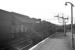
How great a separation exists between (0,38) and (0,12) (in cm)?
317

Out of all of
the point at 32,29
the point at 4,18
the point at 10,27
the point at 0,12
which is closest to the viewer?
the point at 0,12

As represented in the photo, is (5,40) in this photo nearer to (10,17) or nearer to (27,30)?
(10,17)

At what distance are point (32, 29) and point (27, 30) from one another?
315 centimetres

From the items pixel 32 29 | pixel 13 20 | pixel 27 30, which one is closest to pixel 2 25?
pixel 13 20

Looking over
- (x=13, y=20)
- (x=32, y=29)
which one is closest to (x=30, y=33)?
(x=32, y=29)

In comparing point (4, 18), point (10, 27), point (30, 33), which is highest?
point (4, 18)

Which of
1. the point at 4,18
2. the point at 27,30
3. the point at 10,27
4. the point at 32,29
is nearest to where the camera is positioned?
the point at 4,18

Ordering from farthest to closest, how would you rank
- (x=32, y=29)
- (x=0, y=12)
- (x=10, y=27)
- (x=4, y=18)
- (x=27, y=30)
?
1. (x=32, y=29)
2. (x=27, y=30)
3. (x=10, y=27)
4. (x=4, y=18)
5. (x=0, y=12)

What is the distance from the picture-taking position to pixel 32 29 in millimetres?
33438

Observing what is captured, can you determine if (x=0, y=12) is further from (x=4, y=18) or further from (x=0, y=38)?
(x=0, y=38)

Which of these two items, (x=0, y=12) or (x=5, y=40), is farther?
(x=5, y=40)

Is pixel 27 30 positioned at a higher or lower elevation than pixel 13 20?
lower

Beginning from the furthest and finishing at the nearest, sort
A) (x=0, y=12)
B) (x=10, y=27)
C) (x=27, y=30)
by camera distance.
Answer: (x=27, y=30), (x=10, y=27), (x=0, y=12)

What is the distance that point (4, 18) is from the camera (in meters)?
17.4
